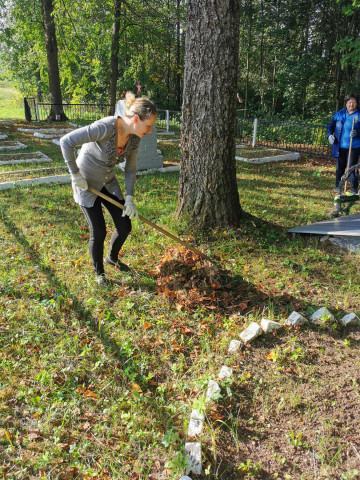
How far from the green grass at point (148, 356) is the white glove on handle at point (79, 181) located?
0.96m

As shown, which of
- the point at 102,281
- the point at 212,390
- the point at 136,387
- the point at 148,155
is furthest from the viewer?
the point at 148,155

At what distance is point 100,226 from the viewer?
3279 mm

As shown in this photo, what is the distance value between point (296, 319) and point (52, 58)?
1700 cm

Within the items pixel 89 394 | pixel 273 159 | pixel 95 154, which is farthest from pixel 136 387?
pixel 273 159

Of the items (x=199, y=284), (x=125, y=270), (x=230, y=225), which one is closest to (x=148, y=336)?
(x=199, y=284)

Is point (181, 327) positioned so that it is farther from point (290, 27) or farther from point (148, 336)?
point (290, 27)

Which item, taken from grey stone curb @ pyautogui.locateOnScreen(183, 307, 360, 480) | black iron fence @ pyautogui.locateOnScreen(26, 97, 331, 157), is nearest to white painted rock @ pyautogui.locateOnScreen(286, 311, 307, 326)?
grey stone curb @ pyautogui.locateOnScreen(183, 307, 360, 480)

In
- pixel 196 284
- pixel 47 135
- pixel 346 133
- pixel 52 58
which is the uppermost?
pixel 52 58

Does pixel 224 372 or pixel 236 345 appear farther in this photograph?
pixel 236 345

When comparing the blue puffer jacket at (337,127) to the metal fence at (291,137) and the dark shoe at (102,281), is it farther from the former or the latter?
the metal fence at (291,137)

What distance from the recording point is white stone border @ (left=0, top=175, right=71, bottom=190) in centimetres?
636

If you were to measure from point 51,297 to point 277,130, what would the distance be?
11.9 metres

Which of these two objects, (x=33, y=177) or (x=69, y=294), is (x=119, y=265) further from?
(x=33, y=177)

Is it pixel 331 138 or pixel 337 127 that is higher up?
pixel 337 127
